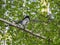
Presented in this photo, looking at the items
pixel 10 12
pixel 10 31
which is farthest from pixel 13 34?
pixel 10 12

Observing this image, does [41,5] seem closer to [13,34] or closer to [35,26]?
[35,26]

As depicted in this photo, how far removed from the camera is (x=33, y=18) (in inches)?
307

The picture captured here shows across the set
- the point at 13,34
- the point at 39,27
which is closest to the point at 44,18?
the point at 39,27

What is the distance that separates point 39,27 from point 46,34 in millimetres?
604

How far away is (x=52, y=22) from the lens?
7422mm

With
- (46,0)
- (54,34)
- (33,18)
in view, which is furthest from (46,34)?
(46,0)

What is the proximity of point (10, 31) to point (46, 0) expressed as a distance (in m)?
1.57

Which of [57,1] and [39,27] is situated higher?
[57,1]

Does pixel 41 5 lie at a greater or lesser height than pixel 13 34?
greater

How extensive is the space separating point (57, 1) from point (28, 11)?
0.97 meters

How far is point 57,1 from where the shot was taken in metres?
7.82

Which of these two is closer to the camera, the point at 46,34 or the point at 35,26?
the point at 46,34

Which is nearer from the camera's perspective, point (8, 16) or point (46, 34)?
point (46, 34)

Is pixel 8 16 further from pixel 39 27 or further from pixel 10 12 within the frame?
pixel 39 27
